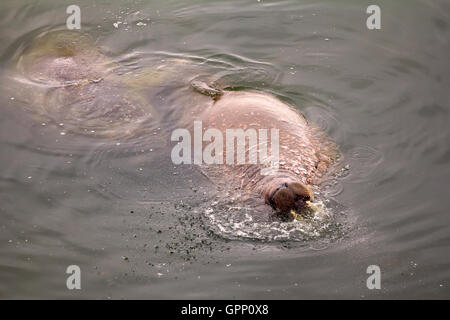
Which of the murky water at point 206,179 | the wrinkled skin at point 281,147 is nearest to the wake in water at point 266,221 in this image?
the murky water at point 206,179

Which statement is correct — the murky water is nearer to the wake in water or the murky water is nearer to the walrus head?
the wake in water

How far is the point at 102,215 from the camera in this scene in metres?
6.13

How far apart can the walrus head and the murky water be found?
0.17m

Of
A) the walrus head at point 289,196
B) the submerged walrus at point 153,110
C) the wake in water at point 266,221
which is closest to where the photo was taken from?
the walrus head at point 289,196

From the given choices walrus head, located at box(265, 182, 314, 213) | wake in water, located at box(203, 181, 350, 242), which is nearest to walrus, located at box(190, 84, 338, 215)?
walrus head, located at box(265, 182, 314, 213)

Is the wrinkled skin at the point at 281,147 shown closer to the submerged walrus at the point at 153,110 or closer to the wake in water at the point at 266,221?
the submerged walrus at the point at 153,110

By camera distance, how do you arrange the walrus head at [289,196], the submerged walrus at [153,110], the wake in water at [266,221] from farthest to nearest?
the submerged walrus at [153,110] < the wake in water at [266,221] < the walrus head at [289,196]

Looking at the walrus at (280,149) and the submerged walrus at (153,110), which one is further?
the submerged walrus at (153,110)

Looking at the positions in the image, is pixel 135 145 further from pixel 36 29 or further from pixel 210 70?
pixel 36 29

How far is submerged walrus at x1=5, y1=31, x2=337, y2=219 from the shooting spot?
602 centimetres

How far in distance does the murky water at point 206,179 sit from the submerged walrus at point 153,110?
58mm

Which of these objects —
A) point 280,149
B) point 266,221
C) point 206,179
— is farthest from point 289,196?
point 206,179

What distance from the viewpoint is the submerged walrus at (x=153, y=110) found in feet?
19.7

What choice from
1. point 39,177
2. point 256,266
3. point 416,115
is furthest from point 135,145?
point 416,115
